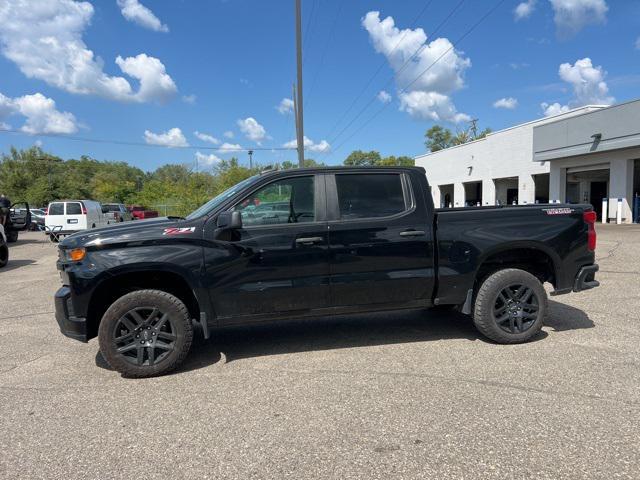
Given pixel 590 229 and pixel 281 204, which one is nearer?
pixel 281 204

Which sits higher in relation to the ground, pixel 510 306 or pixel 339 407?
pixel 510 306

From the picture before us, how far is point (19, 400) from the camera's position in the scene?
3.89 m

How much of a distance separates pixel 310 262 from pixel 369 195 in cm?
98

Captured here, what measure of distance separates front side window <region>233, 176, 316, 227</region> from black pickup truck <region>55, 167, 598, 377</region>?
0.03 feet

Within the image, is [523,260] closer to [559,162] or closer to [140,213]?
[559,162]

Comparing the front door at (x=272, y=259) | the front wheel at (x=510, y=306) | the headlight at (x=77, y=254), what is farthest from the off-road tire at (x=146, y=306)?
the front wheel at (x=510, y=306)

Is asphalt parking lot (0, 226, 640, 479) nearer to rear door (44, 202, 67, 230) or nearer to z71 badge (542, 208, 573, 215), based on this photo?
z71 badge (542, 208, 573, 215)

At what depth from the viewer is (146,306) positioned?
4.25 m

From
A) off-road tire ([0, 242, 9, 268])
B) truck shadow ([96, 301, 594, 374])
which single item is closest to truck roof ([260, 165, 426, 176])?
truck shadow ([96, 301, 594, 374])

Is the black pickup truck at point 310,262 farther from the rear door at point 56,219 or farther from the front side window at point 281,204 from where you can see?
the rear door at point 56,219

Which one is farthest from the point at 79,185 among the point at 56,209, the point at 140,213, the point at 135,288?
the point at 135,288

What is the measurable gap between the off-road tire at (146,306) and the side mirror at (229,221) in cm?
84

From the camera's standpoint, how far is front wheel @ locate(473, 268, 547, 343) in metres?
4.89

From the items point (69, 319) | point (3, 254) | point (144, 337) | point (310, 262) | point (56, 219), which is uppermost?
point (56, 219)
